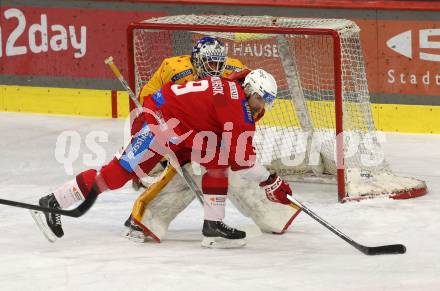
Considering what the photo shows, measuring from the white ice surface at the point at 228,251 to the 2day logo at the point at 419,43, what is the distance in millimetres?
1056

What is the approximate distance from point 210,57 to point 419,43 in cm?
241

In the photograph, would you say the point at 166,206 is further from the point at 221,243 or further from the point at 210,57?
the point at 210,57

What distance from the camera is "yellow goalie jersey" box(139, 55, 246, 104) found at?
8.10 metres

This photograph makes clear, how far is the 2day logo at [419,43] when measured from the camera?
383 inches

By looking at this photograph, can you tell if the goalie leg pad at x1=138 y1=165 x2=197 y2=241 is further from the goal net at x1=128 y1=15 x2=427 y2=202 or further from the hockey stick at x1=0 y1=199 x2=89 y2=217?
the goal net at x1=128 y1=15 x2=427 y2=202

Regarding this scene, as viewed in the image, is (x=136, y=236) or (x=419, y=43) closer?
(x=136, y=236)

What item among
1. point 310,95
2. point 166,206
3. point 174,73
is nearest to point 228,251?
point 166,206

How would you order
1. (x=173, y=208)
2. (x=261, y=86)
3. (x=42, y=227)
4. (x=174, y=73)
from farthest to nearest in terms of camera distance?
(x=174, y=73)
(x=173, y=208)
(x=42, y=227)
(x=261, y=86)

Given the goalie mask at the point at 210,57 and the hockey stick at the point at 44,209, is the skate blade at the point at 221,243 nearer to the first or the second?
the hockey stick at the point at 44,209

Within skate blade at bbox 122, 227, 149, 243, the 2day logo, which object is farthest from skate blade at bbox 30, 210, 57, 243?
the 2day logo

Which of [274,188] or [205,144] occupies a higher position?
[205,144]

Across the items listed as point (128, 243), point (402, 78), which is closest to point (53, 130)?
point (402, 78)

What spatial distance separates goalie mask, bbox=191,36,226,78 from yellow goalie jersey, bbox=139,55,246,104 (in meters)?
0.13

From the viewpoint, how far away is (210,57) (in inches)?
312
